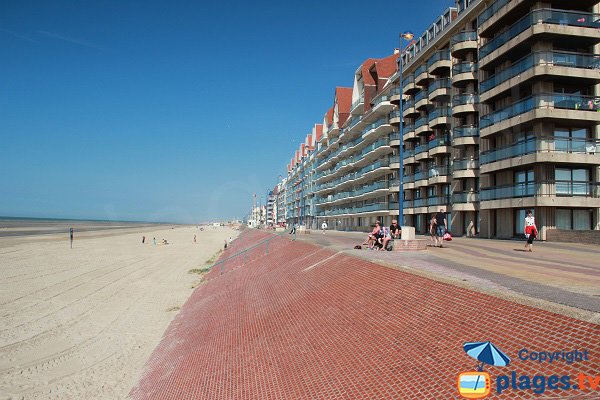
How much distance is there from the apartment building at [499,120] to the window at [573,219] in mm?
65

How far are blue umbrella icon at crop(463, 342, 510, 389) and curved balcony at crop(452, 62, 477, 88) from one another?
3319cm

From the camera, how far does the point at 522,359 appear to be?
4.97m

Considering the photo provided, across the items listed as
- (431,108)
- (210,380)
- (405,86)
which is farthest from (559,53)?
(210,380)

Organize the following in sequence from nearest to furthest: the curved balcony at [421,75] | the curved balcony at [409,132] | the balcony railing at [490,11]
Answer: the balcony railing at [490,11], the curved balcony at [421,75], the curved balcony at [409,132]

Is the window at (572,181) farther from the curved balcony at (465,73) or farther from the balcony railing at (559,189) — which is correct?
the curved balcony at (465,73)

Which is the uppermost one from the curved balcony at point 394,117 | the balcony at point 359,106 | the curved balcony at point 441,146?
the balcony at point 359,106

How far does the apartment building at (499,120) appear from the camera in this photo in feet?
84.2

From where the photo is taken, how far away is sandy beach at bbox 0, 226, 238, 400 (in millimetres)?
10836

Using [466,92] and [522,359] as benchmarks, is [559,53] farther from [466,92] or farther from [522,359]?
[522,359]

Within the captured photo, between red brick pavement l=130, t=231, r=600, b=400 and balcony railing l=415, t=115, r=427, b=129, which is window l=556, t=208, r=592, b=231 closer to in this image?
balcony railing l=415, t=115, r=427, b=129

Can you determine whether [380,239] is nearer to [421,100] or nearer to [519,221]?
[519,221]

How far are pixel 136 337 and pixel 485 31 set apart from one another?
31448 millimetres

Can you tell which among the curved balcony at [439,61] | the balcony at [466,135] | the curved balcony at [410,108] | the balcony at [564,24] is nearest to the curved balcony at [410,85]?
the curved balcony at [410,108]

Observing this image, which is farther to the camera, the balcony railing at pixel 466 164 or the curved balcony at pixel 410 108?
the curved balcony at pixel 410 108
